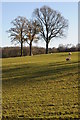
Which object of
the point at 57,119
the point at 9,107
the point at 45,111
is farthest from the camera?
the point at 9,107

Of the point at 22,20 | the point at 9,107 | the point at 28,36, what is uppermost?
the point at 22,20

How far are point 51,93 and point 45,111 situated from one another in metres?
2.18

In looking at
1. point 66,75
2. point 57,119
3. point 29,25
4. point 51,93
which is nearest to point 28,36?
point 29,25

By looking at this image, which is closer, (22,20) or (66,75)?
(66,75)

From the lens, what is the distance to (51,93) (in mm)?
7180

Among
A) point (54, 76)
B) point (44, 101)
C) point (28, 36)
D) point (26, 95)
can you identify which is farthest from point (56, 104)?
point (28, 36)

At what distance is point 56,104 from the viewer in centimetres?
567

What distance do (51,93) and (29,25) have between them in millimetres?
32909

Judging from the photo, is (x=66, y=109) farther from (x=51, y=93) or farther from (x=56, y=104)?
(x=51, y=93)

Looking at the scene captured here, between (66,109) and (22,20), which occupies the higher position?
(22,20)

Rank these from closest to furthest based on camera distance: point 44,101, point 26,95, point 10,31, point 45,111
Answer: point 45,111, point 44,101, point 26,95, point 10,31

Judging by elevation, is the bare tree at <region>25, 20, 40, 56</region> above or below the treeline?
above

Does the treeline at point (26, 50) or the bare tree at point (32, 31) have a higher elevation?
the bare tree at point (32, 31)

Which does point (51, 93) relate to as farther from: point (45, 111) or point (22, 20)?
point (22, 20)
